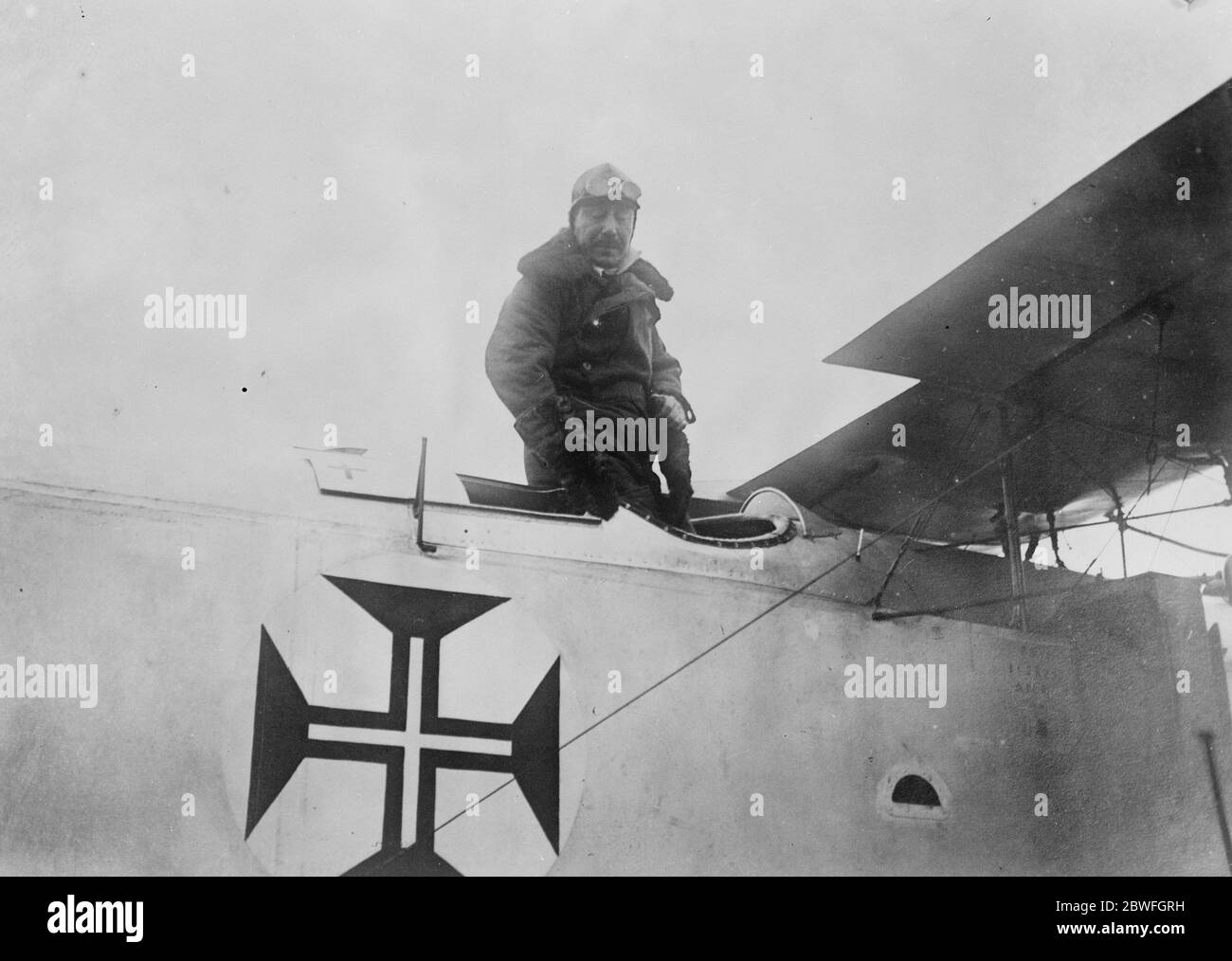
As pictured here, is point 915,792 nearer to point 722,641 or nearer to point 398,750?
point 722,641

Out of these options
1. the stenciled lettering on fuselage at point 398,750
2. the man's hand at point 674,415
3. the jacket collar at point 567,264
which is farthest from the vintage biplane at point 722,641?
the jacket collar at point 567,264

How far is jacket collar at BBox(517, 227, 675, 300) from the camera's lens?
2.96m

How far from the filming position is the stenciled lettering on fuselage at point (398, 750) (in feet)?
8.55

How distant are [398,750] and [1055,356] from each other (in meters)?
2.10

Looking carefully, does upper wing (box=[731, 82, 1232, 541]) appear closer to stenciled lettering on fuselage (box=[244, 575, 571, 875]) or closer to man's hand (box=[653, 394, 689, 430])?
man's hand (box=[653, 394, 689, 430])

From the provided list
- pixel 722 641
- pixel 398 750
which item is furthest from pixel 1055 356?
pixel 398 750

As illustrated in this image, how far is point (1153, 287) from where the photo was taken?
10.2ft

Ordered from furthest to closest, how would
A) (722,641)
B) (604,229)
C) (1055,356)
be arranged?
(1055,356) < (604,229) < (722,641)

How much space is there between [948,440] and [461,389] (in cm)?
140

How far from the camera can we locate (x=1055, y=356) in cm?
316

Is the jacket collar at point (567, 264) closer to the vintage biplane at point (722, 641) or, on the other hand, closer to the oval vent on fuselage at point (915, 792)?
the vintage biplane at point (722, 641)
